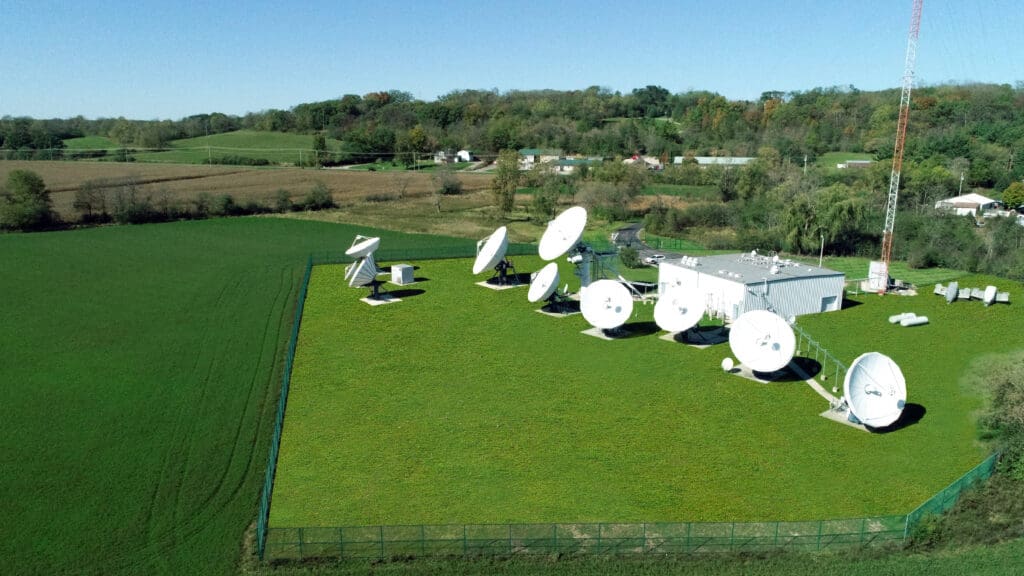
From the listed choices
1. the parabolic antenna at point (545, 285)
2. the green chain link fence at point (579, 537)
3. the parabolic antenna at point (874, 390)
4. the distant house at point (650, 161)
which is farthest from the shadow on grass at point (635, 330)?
the distant house at point (650, 161)

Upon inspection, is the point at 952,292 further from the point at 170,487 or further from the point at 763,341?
the point at 170,487

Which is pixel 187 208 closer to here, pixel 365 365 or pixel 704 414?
pixel 365 365

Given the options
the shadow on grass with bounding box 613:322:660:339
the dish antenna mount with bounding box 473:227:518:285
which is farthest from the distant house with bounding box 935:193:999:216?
the dish antenna mount with bounding box 473:227:518:285

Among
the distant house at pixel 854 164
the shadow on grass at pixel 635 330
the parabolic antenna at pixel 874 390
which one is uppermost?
the distant house at pixel 854 164

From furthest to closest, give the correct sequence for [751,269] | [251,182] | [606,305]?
[251,182]
[751,269]
[606,305]

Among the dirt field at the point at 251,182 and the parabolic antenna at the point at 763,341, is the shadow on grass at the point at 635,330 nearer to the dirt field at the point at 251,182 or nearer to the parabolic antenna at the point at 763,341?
the parabolic antenna at the point at 763,341

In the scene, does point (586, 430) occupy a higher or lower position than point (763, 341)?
lower

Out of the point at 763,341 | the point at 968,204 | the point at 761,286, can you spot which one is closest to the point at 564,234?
the point at 761,286
